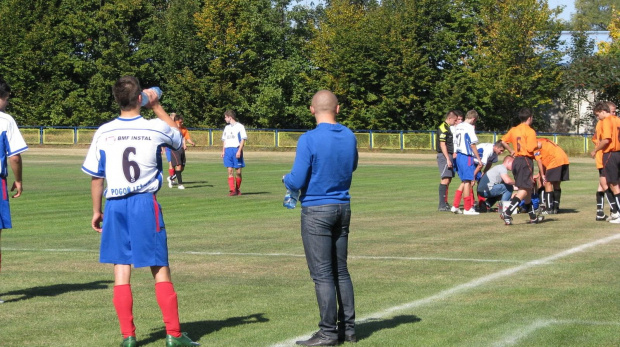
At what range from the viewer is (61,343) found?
6562 millimetres

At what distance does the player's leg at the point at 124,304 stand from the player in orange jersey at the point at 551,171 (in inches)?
492

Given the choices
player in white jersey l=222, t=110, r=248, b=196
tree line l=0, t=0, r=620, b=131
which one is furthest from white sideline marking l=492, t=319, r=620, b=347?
tree line l=0, t=0, r=620, b=131

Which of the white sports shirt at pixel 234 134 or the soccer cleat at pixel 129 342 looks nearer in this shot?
the soccer cleat at pixel 129 342

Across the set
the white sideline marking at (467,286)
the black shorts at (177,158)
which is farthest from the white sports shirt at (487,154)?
the black shorts at (177,158)

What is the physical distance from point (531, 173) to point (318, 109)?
9634 mm

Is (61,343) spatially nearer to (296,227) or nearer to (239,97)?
(296,227)

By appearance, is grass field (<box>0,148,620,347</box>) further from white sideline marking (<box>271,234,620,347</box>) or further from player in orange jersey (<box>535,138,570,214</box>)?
player in orange jersey (<box>535,138,570,214</box>)

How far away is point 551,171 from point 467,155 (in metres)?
1.71

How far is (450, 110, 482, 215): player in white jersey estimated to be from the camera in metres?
17.3

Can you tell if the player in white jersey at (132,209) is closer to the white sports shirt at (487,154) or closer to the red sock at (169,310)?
the red sock at (169,310)

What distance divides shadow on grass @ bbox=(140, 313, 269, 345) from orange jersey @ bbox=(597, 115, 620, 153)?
378 inches


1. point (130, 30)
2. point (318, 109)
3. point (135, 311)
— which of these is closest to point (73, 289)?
point (135, 311)

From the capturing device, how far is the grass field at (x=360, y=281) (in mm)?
6891

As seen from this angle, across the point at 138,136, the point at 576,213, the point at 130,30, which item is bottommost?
the point at 576,213
